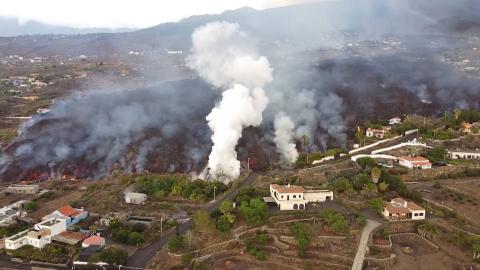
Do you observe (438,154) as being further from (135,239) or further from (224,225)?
(135,239)

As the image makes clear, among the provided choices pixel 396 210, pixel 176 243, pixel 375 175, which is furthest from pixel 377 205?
pixel 176 243

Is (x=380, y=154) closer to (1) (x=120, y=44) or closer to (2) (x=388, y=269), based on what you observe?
(2) (x=388, y=269)

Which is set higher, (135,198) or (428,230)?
(135,198)

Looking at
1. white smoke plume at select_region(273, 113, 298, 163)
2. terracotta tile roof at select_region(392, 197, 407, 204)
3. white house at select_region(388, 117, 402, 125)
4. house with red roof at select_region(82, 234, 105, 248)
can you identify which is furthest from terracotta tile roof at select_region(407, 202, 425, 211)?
white house at select_region(388, 117, 402, 125)

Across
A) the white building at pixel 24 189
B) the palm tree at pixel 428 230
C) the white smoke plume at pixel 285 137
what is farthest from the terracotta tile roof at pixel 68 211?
the palm tree at pixel 428 230

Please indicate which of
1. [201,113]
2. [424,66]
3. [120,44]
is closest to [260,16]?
[120,44]

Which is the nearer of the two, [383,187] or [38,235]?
[38,235]

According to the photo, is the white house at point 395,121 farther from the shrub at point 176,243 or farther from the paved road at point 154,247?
the shrub at point 176,243
